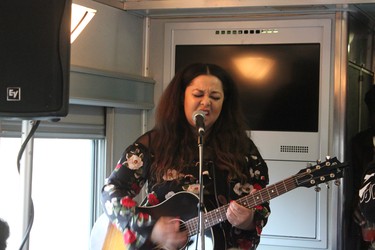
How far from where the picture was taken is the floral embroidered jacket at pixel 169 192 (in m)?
2.26

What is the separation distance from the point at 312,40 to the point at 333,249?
105 centimetres

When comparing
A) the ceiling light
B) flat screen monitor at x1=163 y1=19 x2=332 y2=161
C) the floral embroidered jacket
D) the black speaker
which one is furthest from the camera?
flat screen monitor at x1=163 y1=19 x2=332 y2=161

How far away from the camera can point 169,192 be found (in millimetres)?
2293

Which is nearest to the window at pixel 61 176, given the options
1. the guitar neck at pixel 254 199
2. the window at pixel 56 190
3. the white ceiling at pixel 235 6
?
the window at pixel 56 190

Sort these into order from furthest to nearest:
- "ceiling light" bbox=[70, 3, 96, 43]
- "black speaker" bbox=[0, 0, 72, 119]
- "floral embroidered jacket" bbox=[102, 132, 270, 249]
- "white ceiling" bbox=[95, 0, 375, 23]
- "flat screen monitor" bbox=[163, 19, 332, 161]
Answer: "flat screen monitor" bbox=[163, 19, 332, 161] < "white ceiling" bbox=[95, 0, 375, 23] < "floral embroidered jacket" bbox=[102, 132, 270, 249] < "ceiling light" bbox=[70, 3, 96, 43] < "black speaker" bbox=[0, 0, 72, 119]

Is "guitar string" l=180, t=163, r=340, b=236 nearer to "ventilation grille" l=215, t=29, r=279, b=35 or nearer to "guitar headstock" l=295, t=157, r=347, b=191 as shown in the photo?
"guitar headstock" l=295, t=157, r=347, b=191

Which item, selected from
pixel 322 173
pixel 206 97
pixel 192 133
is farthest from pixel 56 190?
pixel 322 173

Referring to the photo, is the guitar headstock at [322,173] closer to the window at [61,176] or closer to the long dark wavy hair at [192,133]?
the long dark wavy hair at [192,133]

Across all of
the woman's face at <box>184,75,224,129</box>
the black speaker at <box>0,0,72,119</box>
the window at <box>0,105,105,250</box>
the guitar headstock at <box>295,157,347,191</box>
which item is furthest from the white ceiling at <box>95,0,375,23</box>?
the black speaker at <box>0,0,72,119</box>

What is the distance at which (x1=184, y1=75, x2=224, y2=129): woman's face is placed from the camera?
Answer: 230cm

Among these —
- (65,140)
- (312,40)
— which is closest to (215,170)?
(65,140)

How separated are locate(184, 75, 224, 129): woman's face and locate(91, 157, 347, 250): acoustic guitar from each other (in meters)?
0.32

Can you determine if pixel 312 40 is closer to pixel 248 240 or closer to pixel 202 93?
pixel 202 93

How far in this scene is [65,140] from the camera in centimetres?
286
